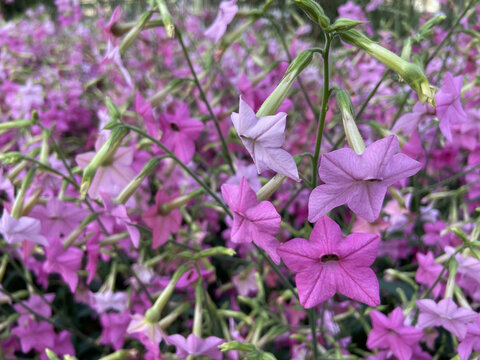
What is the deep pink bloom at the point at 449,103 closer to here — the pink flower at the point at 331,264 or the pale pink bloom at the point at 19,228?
the pink flower at the point at 331,264

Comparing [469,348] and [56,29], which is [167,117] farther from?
[56,29]

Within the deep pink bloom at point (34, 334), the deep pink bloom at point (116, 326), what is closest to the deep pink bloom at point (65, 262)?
→ the deep pink bloom at point (116, 326)

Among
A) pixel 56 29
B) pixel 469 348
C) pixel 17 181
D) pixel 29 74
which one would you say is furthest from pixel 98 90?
pixel 469 348

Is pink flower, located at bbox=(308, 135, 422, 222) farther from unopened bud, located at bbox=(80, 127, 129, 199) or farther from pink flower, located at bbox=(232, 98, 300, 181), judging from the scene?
unopened bud, located at bbox=(80, 127, 129, 199)

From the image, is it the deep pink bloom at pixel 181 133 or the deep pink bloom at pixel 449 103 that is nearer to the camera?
the deep pink bloom at pixel 449 103

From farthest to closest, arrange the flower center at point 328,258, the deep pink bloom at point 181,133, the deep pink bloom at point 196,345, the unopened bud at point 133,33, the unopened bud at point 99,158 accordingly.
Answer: the deep pink bloom at point 181,133, the unopened bud at point 133,33, the deep pink bloom at point 196,345, the unopened bud at point 99,158, the flower center at point 328,258

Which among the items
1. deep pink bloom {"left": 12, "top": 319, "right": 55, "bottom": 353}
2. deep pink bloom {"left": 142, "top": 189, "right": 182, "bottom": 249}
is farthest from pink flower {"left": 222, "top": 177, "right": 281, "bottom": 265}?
deep pink bloom {"left": 12, "top": 319, "right": 55, "bottom": 353}

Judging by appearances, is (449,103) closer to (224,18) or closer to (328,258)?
(328,258)
